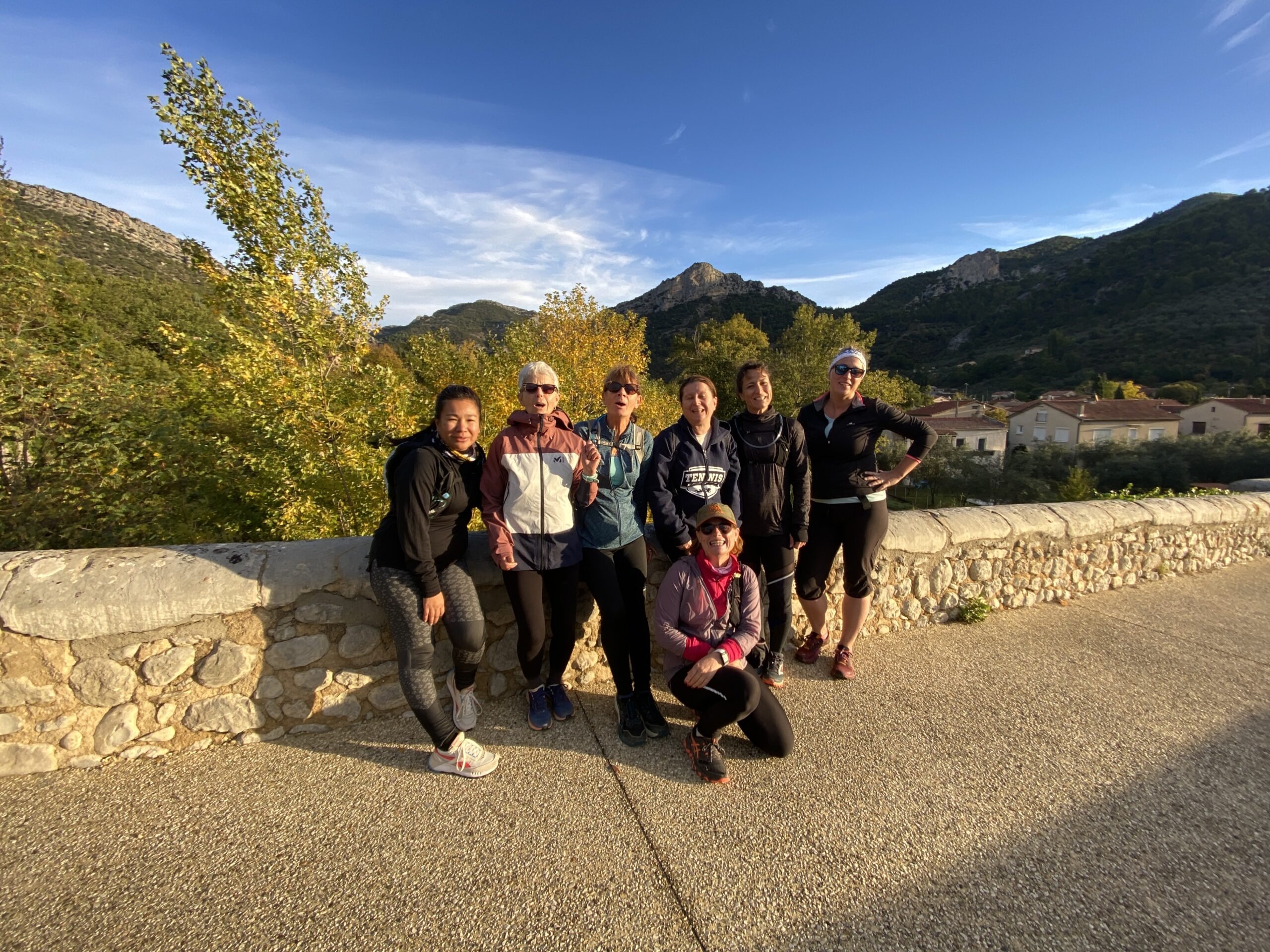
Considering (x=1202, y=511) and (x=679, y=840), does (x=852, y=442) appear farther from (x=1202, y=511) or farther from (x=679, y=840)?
(x=1202, y=511)

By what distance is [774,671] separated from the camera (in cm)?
288

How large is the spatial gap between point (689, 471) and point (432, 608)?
139 centimetres

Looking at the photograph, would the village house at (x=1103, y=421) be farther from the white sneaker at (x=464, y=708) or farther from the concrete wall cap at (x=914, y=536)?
the white sneaker at (x=464, y=708)

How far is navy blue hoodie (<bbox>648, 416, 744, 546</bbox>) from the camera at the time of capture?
2.54 m

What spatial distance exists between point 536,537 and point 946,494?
28.4m

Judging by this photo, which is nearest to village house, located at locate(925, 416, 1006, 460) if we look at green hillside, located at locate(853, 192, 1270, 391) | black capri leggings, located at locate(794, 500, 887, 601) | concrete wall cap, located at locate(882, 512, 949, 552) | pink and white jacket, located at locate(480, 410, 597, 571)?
green hillside, located at locate(853, 192, 1270, 391)

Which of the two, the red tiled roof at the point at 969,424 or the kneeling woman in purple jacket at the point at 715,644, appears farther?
the red tiled roof at the point at 969,424

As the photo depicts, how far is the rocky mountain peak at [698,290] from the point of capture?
3258 inches

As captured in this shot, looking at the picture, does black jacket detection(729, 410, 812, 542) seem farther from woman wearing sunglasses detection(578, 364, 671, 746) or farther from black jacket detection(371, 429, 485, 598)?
black jacket detection(371, 429, 485, 598)

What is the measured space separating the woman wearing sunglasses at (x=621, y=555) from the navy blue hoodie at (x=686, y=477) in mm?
100

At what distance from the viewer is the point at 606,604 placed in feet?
7.99

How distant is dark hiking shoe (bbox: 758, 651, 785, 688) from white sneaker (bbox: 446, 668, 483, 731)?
1.59m

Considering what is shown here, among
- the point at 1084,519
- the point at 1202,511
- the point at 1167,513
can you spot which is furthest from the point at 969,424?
the point at 1084,519

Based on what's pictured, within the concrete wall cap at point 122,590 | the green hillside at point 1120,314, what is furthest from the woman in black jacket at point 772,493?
the green hillside at point 1120,314
